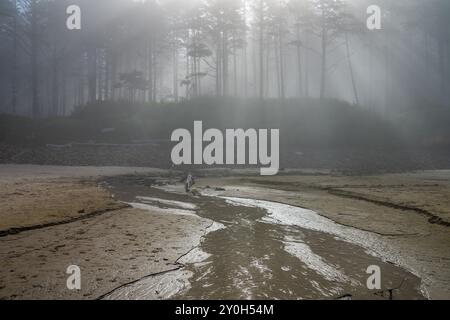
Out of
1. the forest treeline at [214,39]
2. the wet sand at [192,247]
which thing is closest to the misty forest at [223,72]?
the forest treeline at [214,39]

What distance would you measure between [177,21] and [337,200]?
42.3 m

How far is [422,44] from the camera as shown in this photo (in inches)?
2489

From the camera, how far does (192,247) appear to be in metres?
7.48

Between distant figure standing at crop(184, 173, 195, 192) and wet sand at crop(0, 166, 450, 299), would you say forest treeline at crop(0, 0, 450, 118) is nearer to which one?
distant figure standing at crop(184, 173, 195, 192)

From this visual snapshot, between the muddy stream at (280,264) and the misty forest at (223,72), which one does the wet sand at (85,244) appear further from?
the misty forest at (223,72)

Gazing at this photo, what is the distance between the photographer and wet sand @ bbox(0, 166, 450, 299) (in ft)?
17.2

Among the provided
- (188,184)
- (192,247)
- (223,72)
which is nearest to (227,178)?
(188,184)

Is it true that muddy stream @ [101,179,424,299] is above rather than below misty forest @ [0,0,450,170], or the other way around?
below

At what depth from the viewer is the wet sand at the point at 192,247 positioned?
524 cm

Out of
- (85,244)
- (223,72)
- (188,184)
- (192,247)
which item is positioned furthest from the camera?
(223,72)

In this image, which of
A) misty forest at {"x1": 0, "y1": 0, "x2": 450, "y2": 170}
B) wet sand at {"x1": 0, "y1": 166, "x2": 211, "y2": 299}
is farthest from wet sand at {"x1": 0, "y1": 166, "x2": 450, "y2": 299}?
misty forest at {"x1": 0, "y1": 0, "x2": 450, "y2": 170}

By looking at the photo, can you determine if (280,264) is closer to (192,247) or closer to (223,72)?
(192,247)
